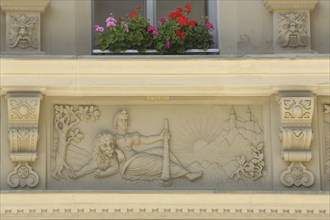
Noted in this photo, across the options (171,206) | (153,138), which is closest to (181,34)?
(153,138)

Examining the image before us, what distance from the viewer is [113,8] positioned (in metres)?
10.2

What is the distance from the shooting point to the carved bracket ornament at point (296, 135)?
9.52 m

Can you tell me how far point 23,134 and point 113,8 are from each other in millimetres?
1617

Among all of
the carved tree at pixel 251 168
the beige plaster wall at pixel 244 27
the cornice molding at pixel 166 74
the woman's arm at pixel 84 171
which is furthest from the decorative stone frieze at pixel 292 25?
the woman's arm at pixel 84 171

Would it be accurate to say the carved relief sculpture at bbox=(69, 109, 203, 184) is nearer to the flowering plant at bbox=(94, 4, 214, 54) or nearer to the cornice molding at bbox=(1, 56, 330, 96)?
the cornice molding at bbox=(1, 56, 330, 96)

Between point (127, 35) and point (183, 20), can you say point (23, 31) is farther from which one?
point (183, 20)

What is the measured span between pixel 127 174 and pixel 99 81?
893 mm

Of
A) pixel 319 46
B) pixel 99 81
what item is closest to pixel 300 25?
pixel 319 46

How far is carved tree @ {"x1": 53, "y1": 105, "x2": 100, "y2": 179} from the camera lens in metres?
9.62

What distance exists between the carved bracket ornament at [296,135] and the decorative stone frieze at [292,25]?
1.74 feet

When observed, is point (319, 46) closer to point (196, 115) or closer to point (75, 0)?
point (196, 115)

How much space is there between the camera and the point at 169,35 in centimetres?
974

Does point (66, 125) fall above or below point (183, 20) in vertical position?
below

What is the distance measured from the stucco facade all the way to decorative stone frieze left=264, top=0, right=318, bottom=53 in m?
0.01
